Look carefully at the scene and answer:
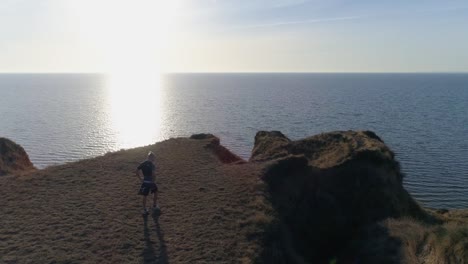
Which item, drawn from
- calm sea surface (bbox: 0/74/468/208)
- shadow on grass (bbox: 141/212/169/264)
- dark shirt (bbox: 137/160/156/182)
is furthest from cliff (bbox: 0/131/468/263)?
calm sea surface (bbox: 0/74/468/208)

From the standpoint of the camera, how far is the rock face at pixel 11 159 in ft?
98.3

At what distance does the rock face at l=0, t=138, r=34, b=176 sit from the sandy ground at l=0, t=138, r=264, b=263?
21.9ft

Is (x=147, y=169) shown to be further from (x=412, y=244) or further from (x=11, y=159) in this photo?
(x=11, y=159)

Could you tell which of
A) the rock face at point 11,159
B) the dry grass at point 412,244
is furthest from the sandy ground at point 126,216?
the rock face at point 11,159

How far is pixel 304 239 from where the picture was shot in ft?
73.6

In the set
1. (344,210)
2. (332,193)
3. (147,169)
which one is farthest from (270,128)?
(147,169)

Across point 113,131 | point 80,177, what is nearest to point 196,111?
point 113,131

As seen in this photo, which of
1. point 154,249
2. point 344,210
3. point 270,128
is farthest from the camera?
point 270,128

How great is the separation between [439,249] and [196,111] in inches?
3924

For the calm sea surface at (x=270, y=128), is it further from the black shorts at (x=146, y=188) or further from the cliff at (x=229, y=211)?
the black shorts at (x=146, y=188)

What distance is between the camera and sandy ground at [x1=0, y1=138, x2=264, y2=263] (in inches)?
610

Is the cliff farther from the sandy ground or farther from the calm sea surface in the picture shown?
the calm sea surface

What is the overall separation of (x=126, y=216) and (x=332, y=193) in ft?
40.5

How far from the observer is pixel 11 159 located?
1268 inches
